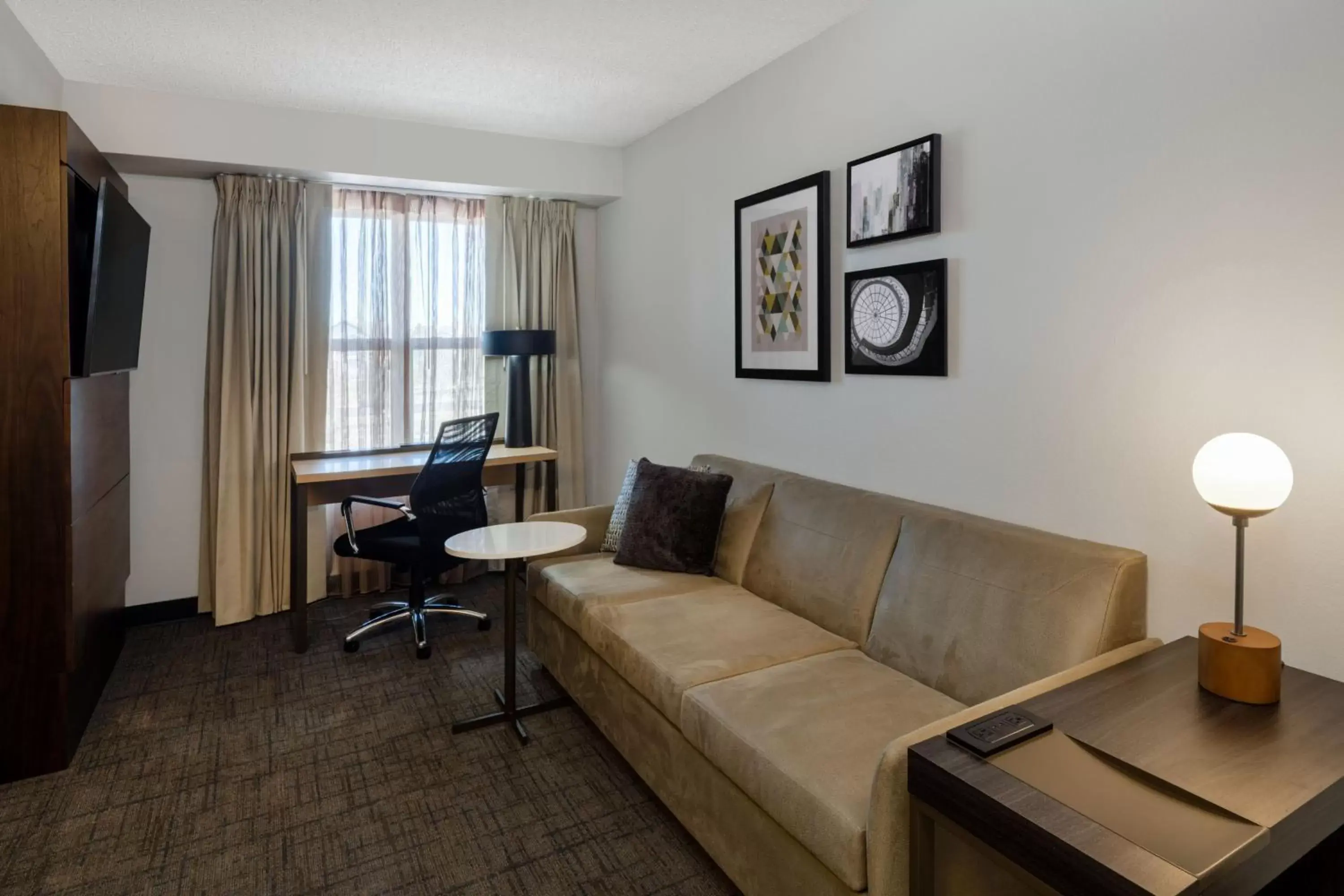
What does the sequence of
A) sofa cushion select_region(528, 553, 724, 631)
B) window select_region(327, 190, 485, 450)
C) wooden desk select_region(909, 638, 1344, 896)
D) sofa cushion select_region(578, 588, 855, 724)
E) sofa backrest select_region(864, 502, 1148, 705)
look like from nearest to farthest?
1. wooden desk select_region(909, 638, 1344, 896)
2. sofa backrest select_region(864, 502, 1148, 705)
3. sofa cushion select_region(578, 588, 855, 724)
4. sofa cushion select_region(528, 553, 724, 631)
5. window select_region(327, 190, 485, 450)

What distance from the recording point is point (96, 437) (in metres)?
2.88

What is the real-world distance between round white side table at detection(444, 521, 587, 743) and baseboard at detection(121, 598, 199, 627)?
6.74 feet

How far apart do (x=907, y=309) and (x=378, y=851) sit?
2.34m

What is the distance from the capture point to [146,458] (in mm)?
3891

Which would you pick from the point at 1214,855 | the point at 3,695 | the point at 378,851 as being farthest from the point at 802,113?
the point at 3,695

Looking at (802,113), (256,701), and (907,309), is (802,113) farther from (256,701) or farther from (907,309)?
(256,701)

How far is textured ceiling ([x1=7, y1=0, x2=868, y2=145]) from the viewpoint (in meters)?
2.71

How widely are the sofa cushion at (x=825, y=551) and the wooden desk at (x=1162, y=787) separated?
86 centimetres

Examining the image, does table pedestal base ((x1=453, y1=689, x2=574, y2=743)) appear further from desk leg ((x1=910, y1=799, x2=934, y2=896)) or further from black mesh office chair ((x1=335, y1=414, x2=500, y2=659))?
desk leg ((x1=910, y1=799, x2=934, y2=896))

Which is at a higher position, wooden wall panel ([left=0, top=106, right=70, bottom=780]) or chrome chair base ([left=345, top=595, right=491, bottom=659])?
wooden wall panel ([left=0, top=106, right=70, bottom=780])

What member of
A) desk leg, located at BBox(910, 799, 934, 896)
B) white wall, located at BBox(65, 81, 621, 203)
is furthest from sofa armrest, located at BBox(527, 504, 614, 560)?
desk leg, located at BBox(910, 799, 934, 896)

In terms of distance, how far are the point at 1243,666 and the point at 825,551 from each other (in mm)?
1285

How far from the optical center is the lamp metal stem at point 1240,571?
5.09 feet

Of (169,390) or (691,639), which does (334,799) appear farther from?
(169,390)
